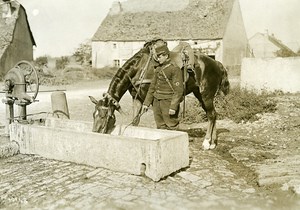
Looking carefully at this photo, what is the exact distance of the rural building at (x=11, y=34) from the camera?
102ft

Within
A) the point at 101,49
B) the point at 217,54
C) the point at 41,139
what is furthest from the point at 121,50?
the point at 41,139

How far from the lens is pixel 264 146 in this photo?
8664 mm

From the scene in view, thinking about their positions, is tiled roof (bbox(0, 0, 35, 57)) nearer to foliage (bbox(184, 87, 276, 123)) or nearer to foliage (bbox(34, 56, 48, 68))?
foliage (bbox(34, 56, 48, 68))

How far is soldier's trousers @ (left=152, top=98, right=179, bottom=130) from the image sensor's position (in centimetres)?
734

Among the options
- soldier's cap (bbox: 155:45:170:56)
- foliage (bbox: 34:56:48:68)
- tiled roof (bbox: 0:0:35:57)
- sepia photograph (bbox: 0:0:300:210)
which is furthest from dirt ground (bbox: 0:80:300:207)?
foliage (bbox: 34:56:48:68)

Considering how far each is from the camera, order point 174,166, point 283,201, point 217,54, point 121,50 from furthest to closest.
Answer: point 121,50
point 217,54
point 174,166
point 283,201

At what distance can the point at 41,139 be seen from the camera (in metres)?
7.38

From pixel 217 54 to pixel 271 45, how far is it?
11119mm

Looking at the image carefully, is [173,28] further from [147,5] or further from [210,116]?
[210,116]

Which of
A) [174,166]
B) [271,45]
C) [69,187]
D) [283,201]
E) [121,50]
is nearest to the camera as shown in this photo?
[283,201]

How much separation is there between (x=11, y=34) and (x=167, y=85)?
2765cm

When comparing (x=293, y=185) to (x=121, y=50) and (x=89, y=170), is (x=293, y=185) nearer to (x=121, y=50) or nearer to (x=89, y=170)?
(x=89, y=170)

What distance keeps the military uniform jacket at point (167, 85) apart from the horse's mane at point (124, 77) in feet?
2.16

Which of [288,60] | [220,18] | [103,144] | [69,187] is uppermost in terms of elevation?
[220,18]
